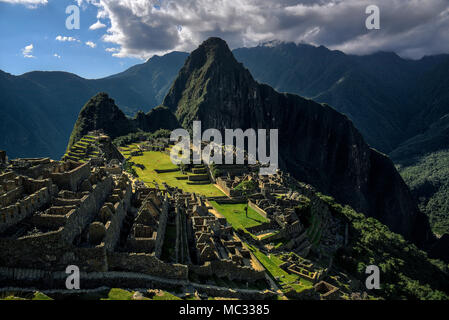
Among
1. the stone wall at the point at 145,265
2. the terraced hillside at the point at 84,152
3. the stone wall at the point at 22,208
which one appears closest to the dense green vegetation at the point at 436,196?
the terraced hillside at the point at 84,152

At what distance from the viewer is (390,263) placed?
62.2 metres

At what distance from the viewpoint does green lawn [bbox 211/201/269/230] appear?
156ft

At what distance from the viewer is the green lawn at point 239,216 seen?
1871 inches

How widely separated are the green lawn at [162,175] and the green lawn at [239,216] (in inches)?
217

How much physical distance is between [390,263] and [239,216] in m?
35.6

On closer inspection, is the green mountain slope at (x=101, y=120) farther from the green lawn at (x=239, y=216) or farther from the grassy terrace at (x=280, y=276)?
the grassy terrace at (x=280, y=276)

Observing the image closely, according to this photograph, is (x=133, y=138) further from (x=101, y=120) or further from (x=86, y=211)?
(x=86, y=211)

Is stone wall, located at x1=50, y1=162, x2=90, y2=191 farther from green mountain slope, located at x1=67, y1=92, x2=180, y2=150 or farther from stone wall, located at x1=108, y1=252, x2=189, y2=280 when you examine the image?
green mountain slope, located at x1=67, y1=92, x2=180, y2=150

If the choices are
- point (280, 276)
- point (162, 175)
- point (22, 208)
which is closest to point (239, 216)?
point (280, 276)

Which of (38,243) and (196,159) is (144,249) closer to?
(38,243)
